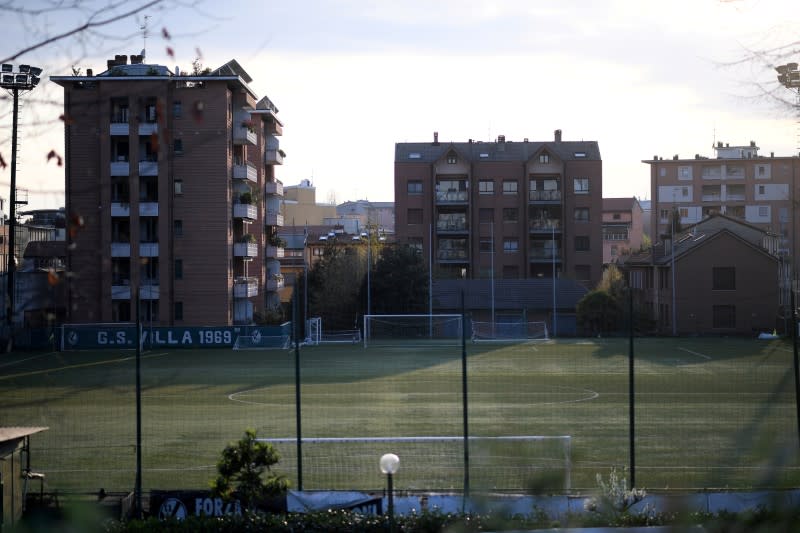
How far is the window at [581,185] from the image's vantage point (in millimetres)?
61031

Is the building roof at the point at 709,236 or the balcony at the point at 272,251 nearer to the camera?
the building roof at the point at 709,236

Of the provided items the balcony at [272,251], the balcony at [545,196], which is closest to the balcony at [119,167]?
the balcony at [272,251]

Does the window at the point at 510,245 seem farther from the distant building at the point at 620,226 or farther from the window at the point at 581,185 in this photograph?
the distant building at the point at 620,226

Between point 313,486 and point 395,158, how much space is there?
5257 cm

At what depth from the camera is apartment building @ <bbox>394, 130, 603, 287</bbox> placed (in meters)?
60.7

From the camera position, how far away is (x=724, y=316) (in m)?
41.2

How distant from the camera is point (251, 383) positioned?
26.0m

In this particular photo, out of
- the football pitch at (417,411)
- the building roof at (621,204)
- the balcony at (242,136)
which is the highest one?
the building roof at (621,204)

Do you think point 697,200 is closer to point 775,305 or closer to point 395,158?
point 395,158

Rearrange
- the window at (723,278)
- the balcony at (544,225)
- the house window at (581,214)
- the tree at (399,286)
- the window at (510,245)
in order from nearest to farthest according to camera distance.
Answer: the window at (723,278) < the tree at (399,286) < the balcony at (544,225) < the house window at (581,214) < the window at (510,245)

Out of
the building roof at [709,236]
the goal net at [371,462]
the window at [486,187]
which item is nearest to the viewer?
the goal net at [371,462]

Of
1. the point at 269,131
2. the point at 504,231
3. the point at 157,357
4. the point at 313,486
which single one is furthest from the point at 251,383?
the point at 504,231

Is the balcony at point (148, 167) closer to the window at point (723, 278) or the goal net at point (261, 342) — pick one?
the goal net at point (261, 342)

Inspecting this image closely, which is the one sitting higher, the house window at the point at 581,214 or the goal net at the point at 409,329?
the house window at the point at 581,214
